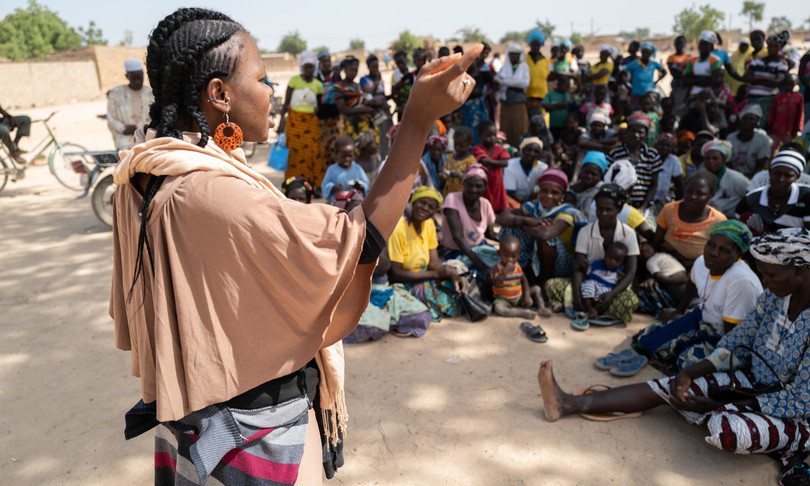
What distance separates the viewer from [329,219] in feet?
3.62

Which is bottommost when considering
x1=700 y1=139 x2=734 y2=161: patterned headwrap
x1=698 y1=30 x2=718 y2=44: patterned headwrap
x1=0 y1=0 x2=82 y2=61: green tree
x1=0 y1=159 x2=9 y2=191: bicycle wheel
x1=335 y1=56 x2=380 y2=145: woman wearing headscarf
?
x1=0 y1=159 x2=9 y2=191: bicycle wheel

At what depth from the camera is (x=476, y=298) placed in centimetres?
477

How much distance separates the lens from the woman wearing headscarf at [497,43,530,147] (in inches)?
356

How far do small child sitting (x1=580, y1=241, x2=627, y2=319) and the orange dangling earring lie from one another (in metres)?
3.88

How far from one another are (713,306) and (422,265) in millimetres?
2240

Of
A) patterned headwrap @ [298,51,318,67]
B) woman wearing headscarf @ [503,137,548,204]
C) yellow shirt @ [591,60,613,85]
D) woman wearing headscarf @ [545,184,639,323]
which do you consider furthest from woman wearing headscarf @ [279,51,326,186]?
yellow shirt @ [591,60,613,85]

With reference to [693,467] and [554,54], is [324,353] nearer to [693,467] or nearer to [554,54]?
[693,467]

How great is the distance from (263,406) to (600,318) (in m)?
3.75

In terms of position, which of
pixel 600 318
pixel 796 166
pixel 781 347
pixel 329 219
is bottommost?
pixel 600 318

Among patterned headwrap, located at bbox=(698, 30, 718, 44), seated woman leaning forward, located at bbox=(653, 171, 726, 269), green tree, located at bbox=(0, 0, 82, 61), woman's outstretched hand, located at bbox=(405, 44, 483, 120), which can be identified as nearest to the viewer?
woman's outstretched hand, located at bbox=(405, 44, 483, 120)

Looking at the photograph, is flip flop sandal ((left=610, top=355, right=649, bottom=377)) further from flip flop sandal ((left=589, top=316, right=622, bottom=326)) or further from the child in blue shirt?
the child in blue shirt

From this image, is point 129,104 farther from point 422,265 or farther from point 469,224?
point 469,224

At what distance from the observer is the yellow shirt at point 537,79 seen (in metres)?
9.62

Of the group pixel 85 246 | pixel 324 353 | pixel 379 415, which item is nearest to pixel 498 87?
pixel 85 246
